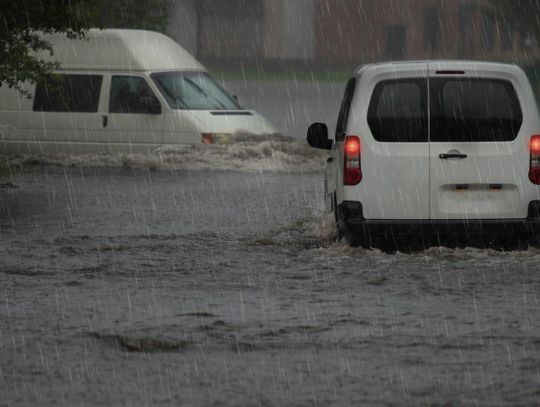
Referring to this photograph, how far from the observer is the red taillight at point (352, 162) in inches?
467

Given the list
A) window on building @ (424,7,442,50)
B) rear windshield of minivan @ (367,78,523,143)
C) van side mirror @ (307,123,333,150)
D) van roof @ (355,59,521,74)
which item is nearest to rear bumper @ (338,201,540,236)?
rear windshield of minivan @ (367,78,523,143)

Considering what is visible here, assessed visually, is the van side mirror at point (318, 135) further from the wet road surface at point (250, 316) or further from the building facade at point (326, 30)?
the building facade at point (326, 30)

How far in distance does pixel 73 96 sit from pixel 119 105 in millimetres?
857

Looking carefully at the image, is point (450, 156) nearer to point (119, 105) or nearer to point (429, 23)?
point (119, 105)

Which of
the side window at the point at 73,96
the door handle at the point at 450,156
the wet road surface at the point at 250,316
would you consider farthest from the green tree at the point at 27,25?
the door handle at the point at 450,156

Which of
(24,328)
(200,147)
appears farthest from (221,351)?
(200,147)

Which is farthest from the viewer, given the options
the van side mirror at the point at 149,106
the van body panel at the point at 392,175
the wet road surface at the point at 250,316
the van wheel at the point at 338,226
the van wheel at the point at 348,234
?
the van side mirror at the point at 149,106

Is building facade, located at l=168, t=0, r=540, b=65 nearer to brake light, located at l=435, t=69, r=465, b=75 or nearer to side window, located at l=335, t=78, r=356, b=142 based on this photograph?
side window, located at l=335, t=78, r=356, b=142

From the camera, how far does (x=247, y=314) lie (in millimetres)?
9406

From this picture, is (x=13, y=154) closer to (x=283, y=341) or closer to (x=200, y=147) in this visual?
(x=200, y=147)

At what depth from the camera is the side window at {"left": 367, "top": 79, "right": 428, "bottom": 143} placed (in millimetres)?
11836

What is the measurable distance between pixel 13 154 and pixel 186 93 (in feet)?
9.62

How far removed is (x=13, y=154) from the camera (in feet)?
73.7

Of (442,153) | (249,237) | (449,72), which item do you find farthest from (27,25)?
(442,153)
